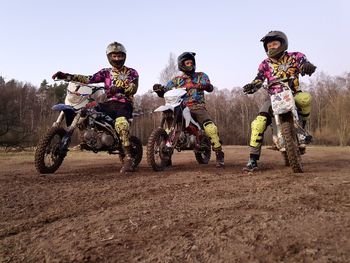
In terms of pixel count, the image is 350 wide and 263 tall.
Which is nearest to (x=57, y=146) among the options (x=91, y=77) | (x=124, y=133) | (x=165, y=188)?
(x=124, y=133)

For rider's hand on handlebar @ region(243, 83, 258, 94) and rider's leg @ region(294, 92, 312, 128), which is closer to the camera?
rider's leg @ region(294, 92, 312, 128)

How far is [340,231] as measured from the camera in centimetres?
179

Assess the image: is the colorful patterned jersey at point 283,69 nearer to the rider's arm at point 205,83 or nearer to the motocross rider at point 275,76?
the motocross rider at point 275,76

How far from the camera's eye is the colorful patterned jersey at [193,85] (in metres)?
6.55

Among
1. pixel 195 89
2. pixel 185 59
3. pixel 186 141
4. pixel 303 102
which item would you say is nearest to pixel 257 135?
pixel 303 102

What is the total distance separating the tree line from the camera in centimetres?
2702

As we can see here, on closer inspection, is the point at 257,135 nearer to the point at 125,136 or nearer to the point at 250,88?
the point at 250,88

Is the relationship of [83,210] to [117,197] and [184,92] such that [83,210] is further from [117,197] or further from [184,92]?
[184,92]

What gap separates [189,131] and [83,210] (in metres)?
3.77

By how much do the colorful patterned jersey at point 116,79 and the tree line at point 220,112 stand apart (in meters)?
15.7

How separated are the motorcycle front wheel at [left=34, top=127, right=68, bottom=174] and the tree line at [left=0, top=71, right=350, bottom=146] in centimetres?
1674

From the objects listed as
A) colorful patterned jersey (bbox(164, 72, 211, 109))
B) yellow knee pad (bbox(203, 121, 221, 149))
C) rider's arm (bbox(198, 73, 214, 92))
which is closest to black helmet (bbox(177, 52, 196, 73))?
colorful patterned jersey (bbox(164, 72, 211, 109))

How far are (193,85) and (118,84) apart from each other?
157 cm

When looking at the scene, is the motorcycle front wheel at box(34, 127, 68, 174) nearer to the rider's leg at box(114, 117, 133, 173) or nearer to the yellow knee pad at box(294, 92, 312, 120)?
the rider's leg at box(114, 117, 133, 173)
